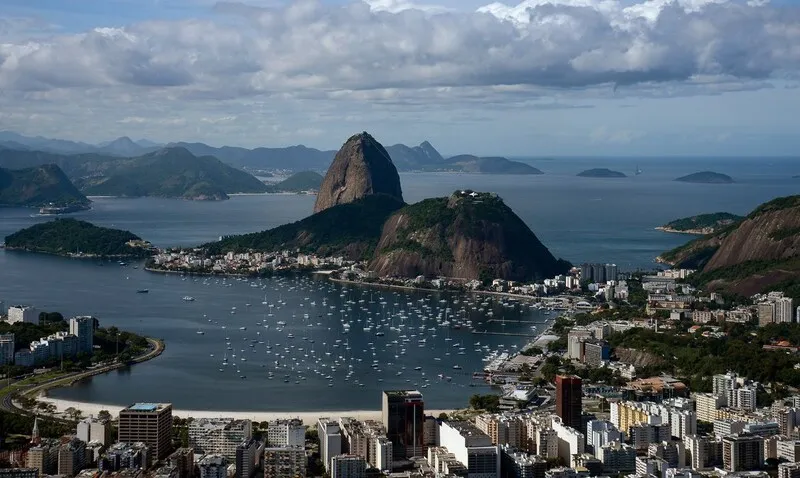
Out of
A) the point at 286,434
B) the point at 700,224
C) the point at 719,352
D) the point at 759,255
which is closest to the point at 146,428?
the point at 286,434

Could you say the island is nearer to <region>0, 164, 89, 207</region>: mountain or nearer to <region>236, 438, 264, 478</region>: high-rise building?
<region>236, 438, 264, 478</region>: high-rise building

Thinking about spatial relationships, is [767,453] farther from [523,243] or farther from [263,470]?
[523,243]

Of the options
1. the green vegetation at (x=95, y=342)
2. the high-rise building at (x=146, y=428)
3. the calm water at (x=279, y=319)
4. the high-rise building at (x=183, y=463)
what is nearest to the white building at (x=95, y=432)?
the high-rise building at (x=146, y=428)

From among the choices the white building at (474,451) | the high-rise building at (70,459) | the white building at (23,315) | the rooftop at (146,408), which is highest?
the white building at (23,315)

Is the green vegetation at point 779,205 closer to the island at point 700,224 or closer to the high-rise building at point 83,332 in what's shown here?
the island at point 700,224

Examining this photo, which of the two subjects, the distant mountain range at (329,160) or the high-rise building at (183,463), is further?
the distant mountain range at (329,160)

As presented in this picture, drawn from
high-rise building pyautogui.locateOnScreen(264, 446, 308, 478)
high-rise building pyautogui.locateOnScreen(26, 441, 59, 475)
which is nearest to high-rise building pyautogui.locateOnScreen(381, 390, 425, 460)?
high-rise building pyautogui.locateOnScreen(264, 446, 308, 478)

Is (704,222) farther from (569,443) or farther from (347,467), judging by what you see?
(347,467)
